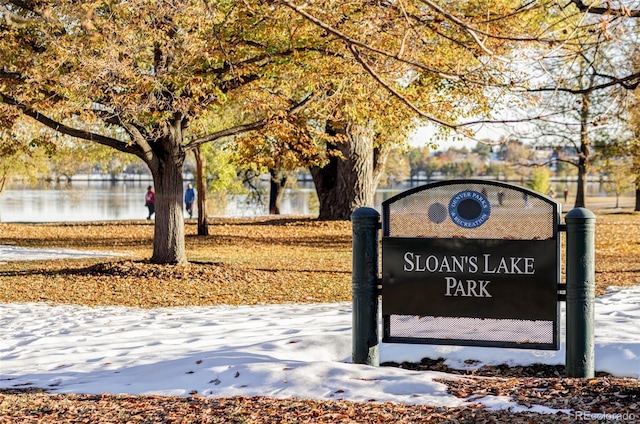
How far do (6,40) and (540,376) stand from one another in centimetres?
1060

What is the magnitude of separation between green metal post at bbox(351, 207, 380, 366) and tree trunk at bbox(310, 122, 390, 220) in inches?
822

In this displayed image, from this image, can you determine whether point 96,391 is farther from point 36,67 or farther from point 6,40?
point 6,40

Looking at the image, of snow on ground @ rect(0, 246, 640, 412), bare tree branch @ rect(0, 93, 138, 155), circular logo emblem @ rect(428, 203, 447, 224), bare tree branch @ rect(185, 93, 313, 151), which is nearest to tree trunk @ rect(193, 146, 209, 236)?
bare tree branch @ rect(185, 93, 313, 151)

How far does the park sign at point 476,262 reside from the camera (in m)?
6.98

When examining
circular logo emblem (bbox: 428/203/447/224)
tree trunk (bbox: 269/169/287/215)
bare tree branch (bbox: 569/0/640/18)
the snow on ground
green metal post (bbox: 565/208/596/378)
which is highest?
bare tree branch (bbox: 569/0/640/18)

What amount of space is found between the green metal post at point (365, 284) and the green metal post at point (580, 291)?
1.66 m

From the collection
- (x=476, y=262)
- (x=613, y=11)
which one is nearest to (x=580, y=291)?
(x=476, y=262)

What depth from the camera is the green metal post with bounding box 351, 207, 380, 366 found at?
23.8 feet

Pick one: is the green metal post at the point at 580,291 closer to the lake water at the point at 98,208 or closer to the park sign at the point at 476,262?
the park sign at the point at 476,262

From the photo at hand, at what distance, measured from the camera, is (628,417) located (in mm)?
5566

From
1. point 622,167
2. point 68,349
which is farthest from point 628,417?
point 622,167

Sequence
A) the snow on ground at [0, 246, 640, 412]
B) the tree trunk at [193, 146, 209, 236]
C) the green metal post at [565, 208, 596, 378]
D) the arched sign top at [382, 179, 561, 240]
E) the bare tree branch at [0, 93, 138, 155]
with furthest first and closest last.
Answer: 1. the tree trunk at [193, 146, 209, 236]
2. the bare tree branch at [0, 93, 138, 155]
3. the arched sign top at [382, 179, 561, 240]
4. the green metal post at [565, 208, 596, 378]
5. the snow on ground at [0, 246, 640, 412]

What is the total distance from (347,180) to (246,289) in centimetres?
1463

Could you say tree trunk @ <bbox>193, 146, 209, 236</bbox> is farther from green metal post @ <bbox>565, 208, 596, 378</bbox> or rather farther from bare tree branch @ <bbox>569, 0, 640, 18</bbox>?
green metal post @ <bbox>565, 208, 596, 378</bbox>
